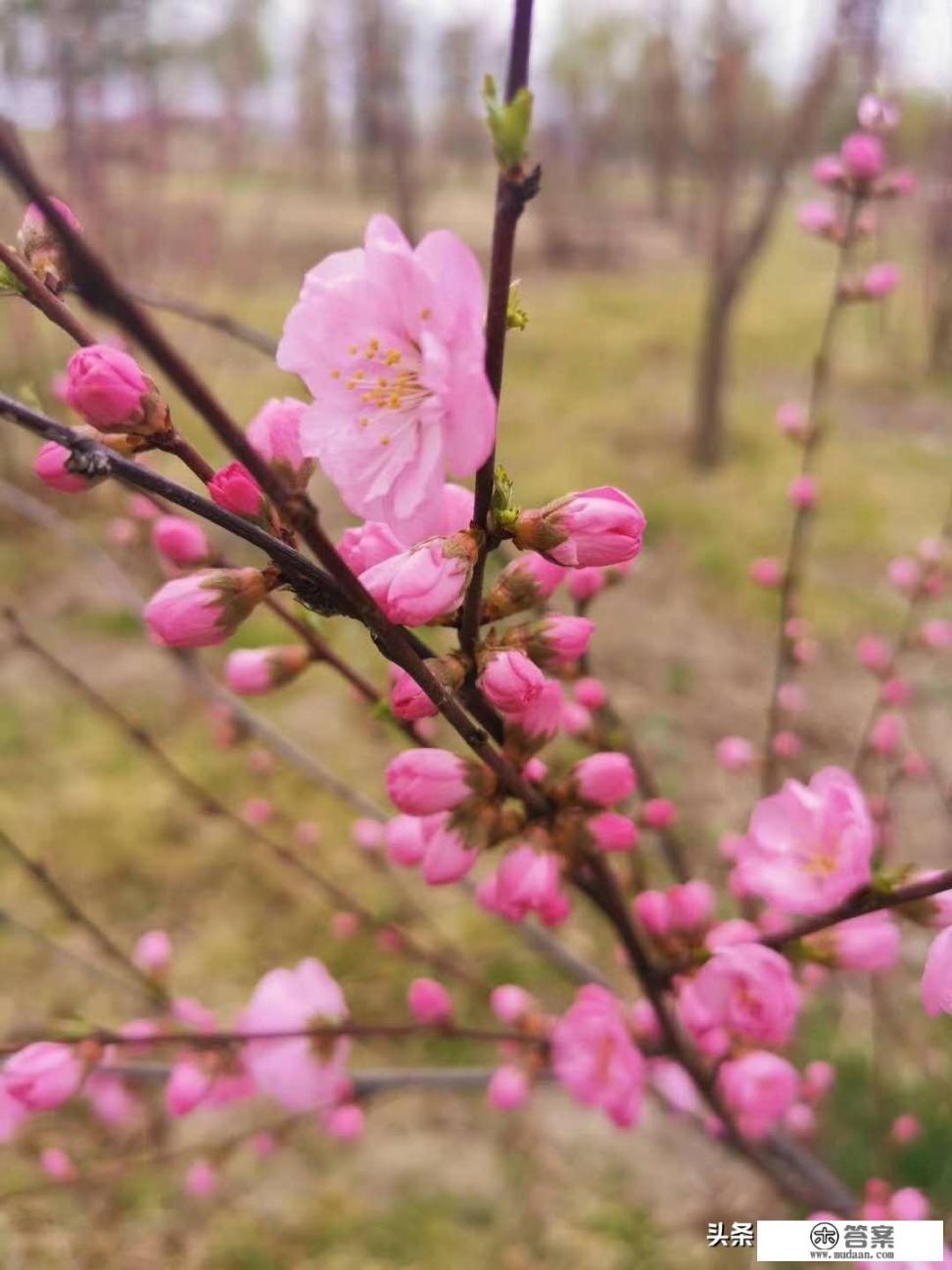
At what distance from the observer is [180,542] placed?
0.77m

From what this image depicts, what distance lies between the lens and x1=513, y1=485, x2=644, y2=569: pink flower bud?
0.54 metres

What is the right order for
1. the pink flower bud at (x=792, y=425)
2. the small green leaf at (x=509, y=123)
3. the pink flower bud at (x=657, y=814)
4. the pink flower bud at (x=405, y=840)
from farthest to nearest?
the pink flower bud at (x=792, y=425) → the pink flower bud at (x=657, y=814) → the pink flower bud at (x=405, y=840) → the small green leaf at (x=509, y=123)

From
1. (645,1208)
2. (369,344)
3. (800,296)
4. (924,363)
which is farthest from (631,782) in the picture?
(800,296)

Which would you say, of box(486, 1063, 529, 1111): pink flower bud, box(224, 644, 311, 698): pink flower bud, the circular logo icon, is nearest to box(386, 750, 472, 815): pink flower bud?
box(224, 644, 311, 698): pink flower bud

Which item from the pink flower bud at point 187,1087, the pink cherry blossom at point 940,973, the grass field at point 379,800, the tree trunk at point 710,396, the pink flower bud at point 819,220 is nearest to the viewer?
the pink cherry blossom at point 940,973

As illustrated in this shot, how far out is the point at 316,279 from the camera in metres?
0.55

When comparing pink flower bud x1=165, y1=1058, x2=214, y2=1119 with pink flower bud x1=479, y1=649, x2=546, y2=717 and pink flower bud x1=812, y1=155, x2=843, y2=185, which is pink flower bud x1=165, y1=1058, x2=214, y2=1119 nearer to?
pink flower bud x1=479, y1=649, x2=546, y2=717

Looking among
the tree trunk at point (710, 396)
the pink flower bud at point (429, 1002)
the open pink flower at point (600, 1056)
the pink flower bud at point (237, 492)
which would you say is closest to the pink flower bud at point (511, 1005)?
the pink flower bud at point (429, 1002)

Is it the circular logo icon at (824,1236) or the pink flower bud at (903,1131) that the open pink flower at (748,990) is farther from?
the pink flower bud at (903,1131)

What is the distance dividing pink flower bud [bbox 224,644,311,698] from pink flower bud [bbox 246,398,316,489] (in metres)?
0.24

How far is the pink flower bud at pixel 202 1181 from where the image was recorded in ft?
4.70

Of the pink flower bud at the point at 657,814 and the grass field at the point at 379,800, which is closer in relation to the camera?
the pink flower bud at the point at 657,814

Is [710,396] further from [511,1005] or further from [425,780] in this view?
[425,780]

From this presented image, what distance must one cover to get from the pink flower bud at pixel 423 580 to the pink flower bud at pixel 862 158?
1.02 metres
